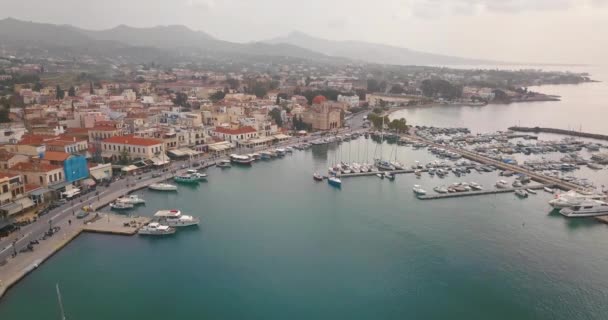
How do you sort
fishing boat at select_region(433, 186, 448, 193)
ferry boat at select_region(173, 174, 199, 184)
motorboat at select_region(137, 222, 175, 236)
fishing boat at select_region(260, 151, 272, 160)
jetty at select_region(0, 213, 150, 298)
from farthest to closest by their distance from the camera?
fishing boat at select_region(260, 151, 272, 160) → ferry boat at select_region(173, 174, 199, 184) → fishing boat at select_region(433, 186, 448, 193) → motorboat at select_region(137, 222, 175, 236) → jetty at select_region(0, 213, 150, 298)

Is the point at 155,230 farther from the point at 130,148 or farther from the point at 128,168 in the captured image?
the point at 130,148

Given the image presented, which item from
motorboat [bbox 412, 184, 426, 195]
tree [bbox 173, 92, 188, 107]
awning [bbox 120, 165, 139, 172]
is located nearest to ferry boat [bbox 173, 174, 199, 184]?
awning [bbox 120, 165, 139, 172]

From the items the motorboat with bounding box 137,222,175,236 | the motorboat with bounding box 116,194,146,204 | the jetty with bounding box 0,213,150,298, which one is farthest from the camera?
the motorboat with bounding box 116,194,146,204

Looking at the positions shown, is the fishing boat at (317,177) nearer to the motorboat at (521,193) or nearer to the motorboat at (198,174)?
the motorboat at (198,174)

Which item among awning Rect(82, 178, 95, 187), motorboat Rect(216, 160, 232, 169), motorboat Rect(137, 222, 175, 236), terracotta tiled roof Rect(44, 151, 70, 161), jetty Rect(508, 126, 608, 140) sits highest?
terracotta tiled roof Rect(44, 151, 70, 161)

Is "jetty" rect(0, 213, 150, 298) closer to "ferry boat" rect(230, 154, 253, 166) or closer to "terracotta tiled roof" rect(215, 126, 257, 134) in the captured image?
"ferry boat" rect(230, 154, 253, 166)

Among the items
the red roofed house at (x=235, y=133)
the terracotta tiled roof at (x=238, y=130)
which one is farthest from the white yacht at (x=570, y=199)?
the terracotta tiled roof at (x=238, y=130)
